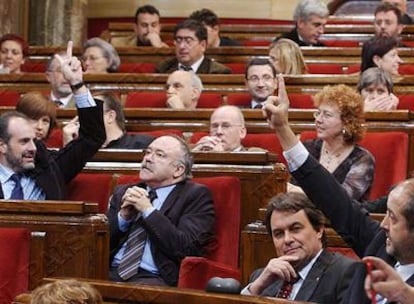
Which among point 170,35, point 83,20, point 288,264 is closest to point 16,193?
point 288,264

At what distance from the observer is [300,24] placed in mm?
5969

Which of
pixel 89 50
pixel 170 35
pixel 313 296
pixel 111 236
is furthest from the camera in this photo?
pixel 170 35

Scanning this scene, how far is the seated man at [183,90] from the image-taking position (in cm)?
467

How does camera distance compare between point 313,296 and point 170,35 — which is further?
point 170,35

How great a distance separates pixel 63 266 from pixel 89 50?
2.54m

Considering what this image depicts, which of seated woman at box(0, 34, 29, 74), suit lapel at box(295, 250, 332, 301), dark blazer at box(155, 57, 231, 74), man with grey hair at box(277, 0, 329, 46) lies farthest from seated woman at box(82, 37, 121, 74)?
suit lapel at box(295, 250, 332, 301)

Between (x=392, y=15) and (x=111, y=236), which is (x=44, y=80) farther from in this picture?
(x=111, y=236)

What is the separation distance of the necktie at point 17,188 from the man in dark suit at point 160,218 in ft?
0.85

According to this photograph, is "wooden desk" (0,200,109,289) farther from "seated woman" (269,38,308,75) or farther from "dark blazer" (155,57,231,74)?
"dark blazer" (155,57,231,74)

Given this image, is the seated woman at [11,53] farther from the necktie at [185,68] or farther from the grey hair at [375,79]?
the grey hair at [375,79]

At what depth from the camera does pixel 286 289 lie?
2.69m

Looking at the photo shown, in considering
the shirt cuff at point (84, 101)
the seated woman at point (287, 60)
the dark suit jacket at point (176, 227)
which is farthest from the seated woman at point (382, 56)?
the dark suit jacket at point (176, 227)

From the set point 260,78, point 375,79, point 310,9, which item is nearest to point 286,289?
point 375,79

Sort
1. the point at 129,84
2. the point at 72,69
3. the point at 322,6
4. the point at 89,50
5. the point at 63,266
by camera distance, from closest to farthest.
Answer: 1. the point at 63,266
2. the point at 72,69
3. the point at 129,84
4. the point at 89,50
5. the point at 322,6
